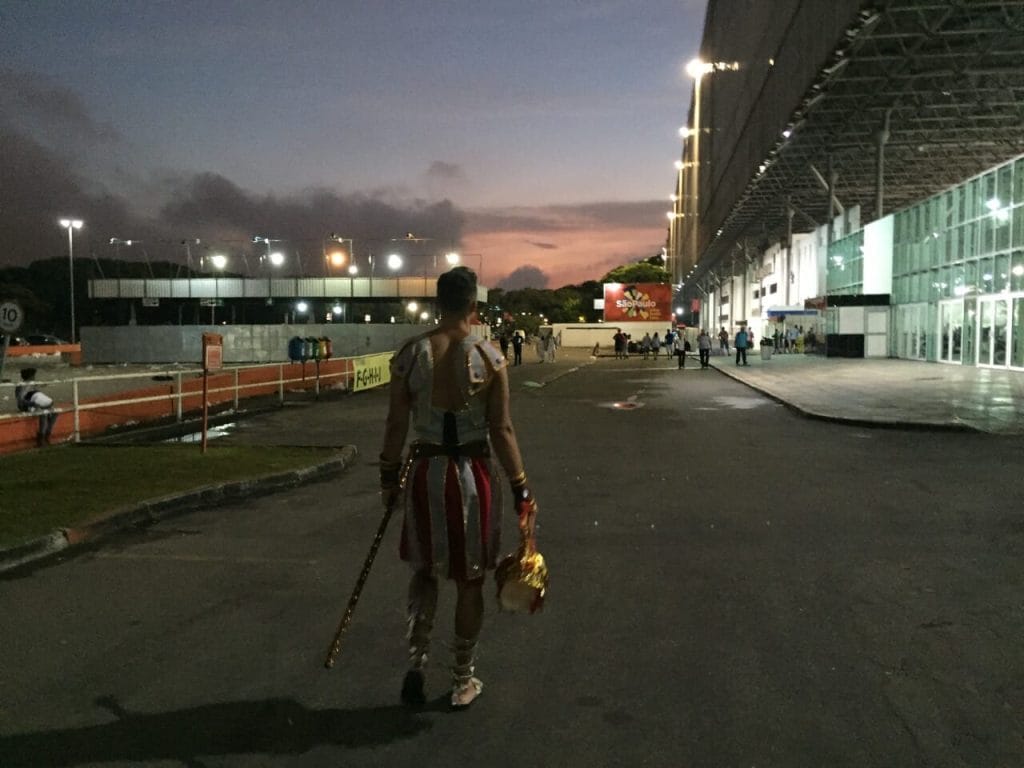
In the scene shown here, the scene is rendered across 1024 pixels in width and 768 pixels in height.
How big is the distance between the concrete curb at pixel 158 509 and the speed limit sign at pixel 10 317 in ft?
13.9

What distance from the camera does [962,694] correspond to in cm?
413

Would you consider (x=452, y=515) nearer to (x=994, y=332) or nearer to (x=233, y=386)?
(x=233, y=386)

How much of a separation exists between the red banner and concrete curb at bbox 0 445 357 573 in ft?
224

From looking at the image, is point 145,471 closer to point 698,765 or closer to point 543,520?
point 543,520

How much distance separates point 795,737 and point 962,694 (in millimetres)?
976

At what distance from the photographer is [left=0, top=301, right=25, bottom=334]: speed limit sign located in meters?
11.4

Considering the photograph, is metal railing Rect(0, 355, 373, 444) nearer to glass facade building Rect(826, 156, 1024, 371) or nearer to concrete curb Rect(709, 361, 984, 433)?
concrete curb Rect(709, 361, 984, 433)

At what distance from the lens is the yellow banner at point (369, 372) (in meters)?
26.6

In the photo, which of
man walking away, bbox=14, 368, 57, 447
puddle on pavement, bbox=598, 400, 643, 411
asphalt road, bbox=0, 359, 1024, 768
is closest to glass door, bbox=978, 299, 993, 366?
puddle on pavement, bbox=598, 400, 643, 411

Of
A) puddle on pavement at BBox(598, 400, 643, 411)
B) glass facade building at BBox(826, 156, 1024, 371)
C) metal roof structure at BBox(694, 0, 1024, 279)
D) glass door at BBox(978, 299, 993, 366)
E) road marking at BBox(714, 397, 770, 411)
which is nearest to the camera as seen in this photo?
road marking at BBox(714, 397, 770, 411)

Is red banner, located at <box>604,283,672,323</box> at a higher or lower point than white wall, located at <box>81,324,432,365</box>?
higher

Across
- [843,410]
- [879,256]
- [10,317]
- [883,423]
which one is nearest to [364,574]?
[10,317]

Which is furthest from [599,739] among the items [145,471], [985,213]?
[985,213]

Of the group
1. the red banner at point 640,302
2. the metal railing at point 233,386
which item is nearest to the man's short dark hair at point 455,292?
the metal railing at point 233,386
